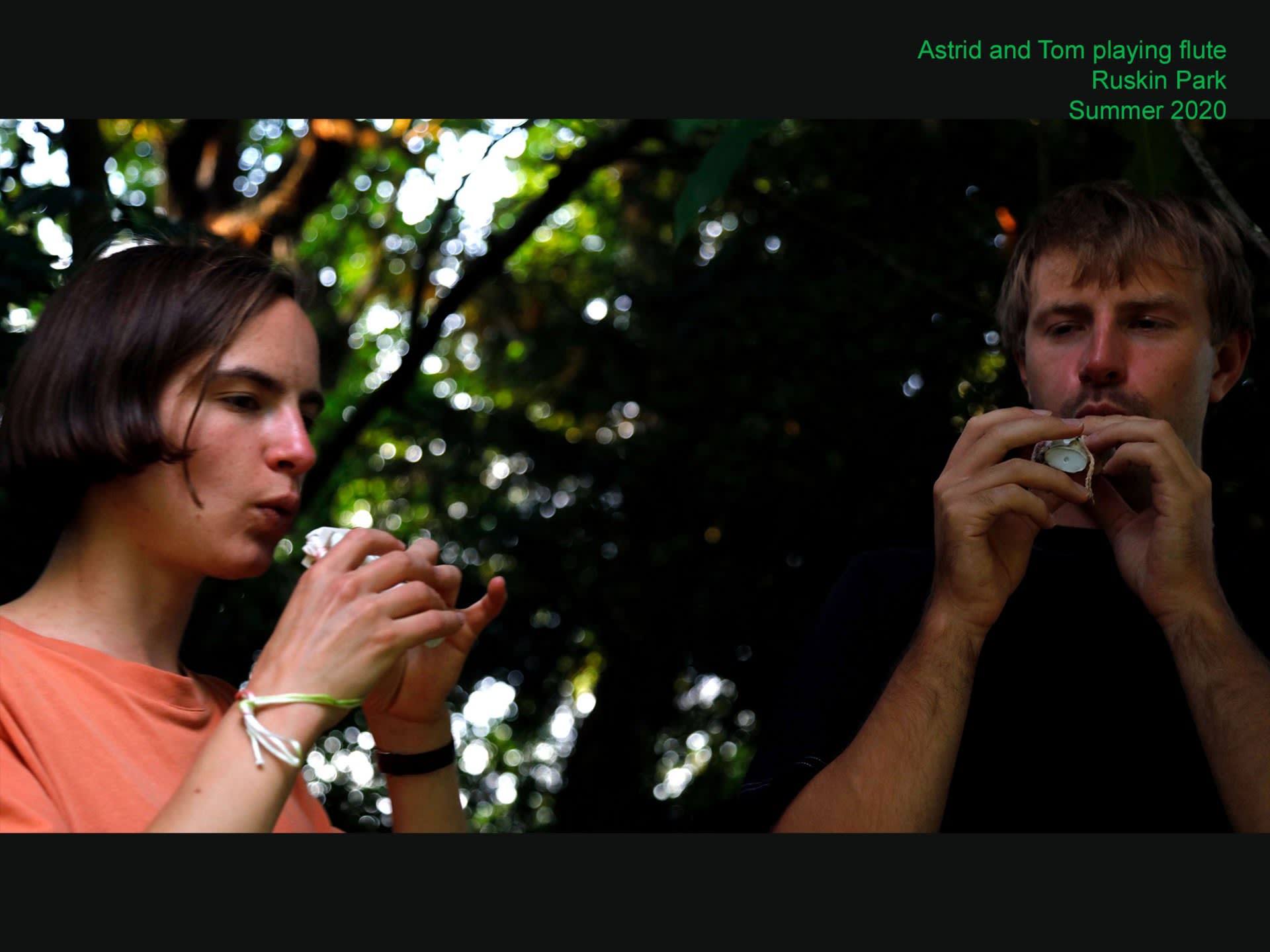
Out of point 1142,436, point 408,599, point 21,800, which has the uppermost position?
point 1142,436

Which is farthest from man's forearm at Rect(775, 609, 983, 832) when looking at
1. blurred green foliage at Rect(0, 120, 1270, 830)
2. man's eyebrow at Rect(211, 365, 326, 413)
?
blurred green foliage at Rect(0, 120, 1270, 830)

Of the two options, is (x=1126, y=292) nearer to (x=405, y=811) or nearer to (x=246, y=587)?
(x=405, y=811)

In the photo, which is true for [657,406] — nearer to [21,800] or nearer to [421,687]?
[421,687]

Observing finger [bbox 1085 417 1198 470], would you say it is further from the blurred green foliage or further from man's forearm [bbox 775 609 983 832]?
the blurred green foliage

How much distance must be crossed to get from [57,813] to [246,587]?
2296mm

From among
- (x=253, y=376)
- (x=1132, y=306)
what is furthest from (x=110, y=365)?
(x=1132, y=306)

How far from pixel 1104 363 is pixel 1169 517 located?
397mm

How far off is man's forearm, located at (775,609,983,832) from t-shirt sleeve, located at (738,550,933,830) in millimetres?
68

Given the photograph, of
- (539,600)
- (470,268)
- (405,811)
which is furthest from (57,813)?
(539,600)

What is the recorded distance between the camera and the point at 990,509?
2070mm

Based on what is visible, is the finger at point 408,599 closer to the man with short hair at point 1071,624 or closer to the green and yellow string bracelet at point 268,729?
the green and yellow string bracelet at point 268,729

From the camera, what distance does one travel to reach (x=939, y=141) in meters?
4.89

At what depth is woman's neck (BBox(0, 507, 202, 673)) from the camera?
187 centimetres

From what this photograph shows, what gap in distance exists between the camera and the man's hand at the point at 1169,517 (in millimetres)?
2129
